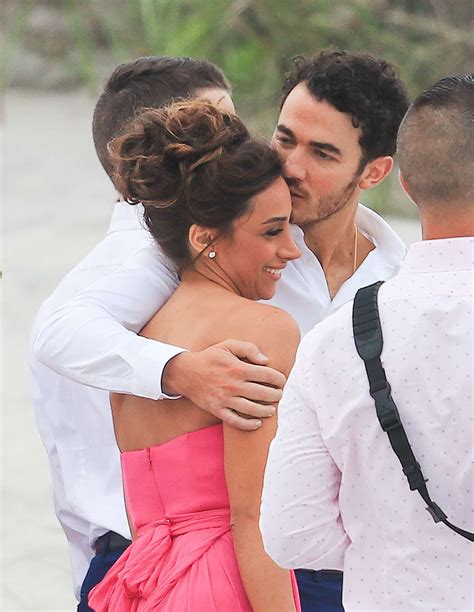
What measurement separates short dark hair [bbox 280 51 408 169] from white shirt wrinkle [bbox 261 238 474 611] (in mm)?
1103

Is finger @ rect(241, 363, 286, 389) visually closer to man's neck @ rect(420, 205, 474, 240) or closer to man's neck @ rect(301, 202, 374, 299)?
man's neck @ rect(420, 205, 474, 240)

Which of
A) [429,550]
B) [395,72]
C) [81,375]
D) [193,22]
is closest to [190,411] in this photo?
[81,375]

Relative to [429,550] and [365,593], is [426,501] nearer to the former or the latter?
[429,550]

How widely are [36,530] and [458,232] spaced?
3.72m

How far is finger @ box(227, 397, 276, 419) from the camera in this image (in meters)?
2.06

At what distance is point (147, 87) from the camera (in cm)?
292

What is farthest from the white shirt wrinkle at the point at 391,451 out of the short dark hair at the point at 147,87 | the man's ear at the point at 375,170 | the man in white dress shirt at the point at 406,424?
the short dark hair at the point at 147,87

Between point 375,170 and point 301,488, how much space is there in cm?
129

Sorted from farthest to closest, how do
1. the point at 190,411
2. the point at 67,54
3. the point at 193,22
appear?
the point at 67,54, the point at 193,22, the point at 190,411

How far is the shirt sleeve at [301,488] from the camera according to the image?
1762mm

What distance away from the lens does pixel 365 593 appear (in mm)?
1788

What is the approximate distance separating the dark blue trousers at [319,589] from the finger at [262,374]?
57cm

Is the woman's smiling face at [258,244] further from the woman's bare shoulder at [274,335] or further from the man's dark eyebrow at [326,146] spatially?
the man's dark eyebrow at [326,146]

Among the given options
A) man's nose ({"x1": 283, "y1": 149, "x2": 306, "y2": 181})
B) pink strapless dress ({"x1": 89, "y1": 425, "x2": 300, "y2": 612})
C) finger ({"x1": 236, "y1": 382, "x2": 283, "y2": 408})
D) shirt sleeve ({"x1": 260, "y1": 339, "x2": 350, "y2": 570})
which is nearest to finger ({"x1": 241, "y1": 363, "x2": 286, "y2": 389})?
finger ({"x1": 236, "y1": 382, "x2": 283, "y2": 408})
